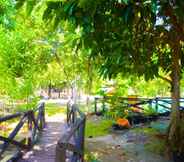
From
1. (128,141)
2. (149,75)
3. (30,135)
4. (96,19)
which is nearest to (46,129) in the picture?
(128,141)

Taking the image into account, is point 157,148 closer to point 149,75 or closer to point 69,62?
point 149,75

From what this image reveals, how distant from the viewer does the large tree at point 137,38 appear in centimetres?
558

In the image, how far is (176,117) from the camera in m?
9.89

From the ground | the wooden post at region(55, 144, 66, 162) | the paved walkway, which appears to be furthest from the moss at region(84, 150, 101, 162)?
the wooden post at region(55, 144, 66, 162)

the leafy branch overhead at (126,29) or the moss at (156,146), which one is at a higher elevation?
the leafy branch overhead at (126,29)

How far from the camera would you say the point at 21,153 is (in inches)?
301

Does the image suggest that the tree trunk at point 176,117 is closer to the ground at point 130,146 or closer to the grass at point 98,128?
the ground at point 130,146

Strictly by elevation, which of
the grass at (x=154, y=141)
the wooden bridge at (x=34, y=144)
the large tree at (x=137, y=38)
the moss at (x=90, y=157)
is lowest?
the moss at (x=90, y=157)

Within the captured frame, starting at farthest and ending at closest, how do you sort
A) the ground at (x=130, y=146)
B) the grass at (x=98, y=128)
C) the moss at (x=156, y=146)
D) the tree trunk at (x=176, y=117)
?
the grass at (x=98, y=128) < the moss at (x=156, y=146) < the ground at (x=130, y=146) < the tree trunk at (x=176, y=117)

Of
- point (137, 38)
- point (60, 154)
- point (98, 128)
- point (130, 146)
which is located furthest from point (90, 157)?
point (60, 154)

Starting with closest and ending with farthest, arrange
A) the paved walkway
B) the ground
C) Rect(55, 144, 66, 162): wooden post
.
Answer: Rect(55, 144, 66, 162): wooden post < the paved walkway < the ground

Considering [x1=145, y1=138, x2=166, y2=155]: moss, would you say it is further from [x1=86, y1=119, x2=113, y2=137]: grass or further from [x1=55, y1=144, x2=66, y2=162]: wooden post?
[x1=55, y1=144, x2=66, y2=162]: wooden post

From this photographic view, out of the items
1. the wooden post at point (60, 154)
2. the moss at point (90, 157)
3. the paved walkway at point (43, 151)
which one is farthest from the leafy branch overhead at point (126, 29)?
the paved walkway at point (43, 151)

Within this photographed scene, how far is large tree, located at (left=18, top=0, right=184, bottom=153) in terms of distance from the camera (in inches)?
220
